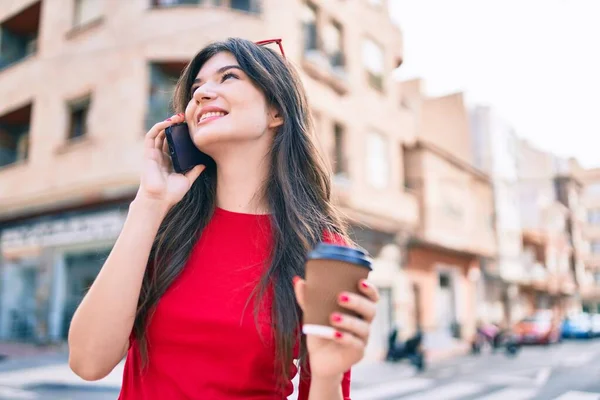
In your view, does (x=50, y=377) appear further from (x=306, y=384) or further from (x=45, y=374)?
(x=306, y=384)

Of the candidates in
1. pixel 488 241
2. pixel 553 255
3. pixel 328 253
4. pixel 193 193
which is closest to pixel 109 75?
pixel 193 193

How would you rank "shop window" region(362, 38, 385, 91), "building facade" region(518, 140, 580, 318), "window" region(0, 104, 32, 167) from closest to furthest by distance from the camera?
"window" region(0, 104, 32, 167) → "shop window" region(362, 38, 385, 91) → "building facade" region(518, 140, 580, 318)

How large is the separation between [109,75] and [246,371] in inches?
448

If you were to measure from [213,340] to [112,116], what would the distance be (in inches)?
423

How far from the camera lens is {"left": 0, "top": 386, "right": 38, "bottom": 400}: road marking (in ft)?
21.0

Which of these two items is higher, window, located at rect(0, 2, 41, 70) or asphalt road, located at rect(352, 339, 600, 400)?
window, located at rect(0, 2, 41, 70)

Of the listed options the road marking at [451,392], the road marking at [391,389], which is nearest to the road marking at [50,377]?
the road marking at [391,389]

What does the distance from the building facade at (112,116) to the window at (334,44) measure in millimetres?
40

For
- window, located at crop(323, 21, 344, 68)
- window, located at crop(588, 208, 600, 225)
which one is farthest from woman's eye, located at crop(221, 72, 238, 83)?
window, located at crop(588, 208, 600, 225)

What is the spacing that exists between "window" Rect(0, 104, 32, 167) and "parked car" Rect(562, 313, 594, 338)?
23.4m

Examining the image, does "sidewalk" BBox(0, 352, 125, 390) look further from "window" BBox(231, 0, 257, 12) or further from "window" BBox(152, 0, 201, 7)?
"window" BBox(231, 0, 257, 12)

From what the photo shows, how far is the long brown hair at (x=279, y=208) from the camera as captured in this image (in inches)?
51.3

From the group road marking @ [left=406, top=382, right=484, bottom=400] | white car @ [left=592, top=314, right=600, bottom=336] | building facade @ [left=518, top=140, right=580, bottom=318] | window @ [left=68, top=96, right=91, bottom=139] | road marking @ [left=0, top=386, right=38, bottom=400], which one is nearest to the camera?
road marking @ [left=0, top=386, right=38, bottom=400]

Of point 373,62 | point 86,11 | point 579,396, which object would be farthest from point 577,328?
point 86,11
